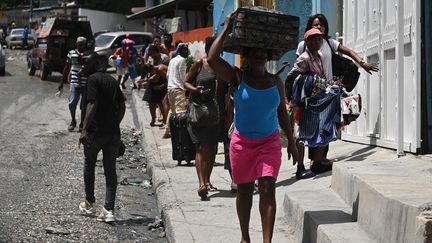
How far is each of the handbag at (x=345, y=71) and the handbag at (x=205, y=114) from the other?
1.39 m

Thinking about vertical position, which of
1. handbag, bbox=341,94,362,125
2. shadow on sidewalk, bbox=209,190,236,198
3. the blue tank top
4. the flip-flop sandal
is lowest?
shadow on sidewalk, bbox=209,190,236,198

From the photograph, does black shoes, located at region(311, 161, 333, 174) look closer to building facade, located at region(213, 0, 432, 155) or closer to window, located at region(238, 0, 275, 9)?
building facade, located at region(213, 0, 432, 155)

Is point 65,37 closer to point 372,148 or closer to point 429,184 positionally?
point 372,148

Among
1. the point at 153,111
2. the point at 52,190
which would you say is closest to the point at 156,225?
the point at 52,190

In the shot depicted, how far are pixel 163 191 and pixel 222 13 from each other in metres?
9.67

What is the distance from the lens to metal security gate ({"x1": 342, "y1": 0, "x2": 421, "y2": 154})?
7746 mm

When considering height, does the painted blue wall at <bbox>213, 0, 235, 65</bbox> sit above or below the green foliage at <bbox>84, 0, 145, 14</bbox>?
below

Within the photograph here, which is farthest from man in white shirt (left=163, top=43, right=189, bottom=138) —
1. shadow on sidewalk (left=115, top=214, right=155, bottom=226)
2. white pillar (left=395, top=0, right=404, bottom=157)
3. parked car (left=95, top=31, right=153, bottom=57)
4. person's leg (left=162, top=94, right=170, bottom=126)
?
parked car (left=95, top=31, right=153, bottom=57)

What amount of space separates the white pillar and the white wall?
42755 mm

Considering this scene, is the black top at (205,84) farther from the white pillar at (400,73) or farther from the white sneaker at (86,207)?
the white pillar at (400,73)

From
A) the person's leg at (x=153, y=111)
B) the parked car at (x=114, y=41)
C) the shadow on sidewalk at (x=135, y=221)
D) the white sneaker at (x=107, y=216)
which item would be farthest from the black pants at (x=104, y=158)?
the parked car at (x=114, y=41)

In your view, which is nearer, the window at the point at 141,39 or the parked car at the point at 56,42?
the parked car at the point at 56,42

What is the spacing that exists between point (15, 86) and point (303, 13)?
16.4 meters

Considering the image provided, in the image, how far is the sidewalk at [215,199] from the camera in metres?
6.95
